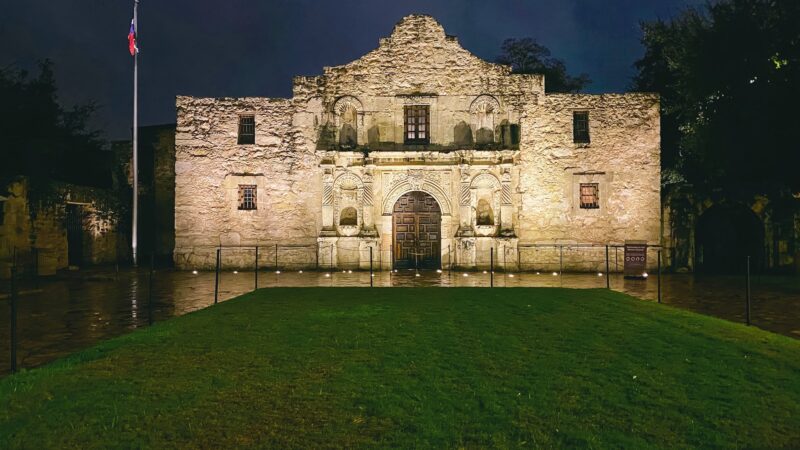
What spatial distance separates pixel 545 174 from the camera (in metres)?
21.6

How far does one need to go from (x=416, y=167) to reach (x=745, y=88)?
1100 cm

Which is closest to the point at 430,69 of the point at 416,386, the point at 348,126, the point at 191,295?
the point at 348,126

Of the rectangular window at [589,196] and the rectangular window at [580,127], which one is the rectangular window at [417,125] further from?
the rectangular window at [589,196]

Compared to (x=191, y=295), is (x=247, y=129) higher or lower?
higher

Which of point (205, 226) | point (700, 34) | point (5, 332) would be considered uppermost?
point (700, 34)

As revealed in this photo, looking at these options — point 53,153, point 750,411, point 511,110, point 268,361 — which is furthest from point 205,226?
point 750,411

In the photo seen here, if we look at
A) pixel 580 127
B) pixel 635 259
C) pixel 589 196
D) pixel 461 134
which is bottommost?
pixel 635 259

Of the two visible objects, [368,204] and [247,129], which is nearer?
[368,204]

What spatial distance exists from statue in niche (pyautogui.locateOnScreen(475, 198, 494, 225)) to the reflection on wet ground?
2431 millimetres

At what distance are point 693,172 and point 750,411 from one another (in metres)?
23.1

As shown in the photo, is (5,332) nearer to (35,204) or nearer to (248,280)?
(248,280)

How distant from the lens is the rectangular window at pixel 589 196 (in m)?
21.5

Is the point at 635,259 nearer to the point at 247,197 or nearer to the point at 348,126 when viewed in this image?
the point at 348,126

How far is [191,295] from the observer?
13.8 metres
